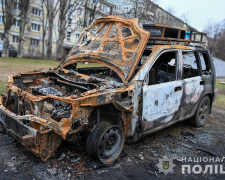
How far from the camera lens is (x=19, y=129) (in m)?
2.80

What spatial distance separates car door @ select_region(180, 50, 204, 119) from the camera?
13.4 feet

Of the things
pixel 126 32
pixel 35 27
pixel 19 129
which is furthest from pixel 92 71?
pixel 35 27

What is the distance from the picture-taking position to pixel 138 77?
3.18 m

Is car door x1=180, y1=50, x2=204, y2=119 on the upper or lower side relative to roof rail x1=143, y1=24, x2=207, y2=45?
lower

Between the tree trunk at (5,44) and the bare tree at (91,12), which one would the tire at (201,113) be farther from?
the bare tree at (91,12)

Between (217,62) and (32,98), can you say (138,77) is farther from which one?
(217,62)

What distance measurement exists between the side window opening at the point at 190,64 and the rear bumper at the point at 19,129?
3135mm

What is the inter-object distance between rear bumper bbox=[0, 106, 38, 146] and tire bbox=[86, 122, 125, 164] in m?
0.75

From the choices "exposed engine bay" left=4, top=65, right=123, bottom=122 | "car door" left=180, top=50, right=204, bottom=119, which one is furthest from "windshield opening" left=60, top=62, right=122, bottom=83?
"car door" left=180, top=50, right=204, bottom=119

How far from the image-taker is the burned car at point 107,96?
2.72 meters

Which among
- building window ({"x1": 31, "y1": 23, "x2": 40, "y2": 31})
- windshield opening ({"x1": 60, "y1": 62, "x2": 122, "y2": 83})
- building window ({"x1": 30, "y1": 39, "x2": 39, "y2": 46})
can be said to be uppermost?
building window ({"x1": 31, "y1": 23, "x2": 40, "y2": 31})

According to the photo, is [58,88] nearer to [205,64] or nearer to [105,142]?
[105,142]

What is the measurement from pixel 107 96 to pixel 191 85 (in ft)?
7.07

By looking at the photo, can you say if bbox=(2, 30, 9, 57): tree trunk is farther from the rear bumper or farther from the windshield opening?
the rear bumper
